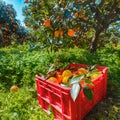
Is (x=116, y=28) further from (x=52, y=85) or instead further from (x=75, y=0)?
(x=52, y=85)

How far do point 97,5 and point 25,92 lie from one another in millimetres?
2055

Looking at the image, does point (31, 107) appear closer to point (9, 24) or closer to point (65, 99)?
point (65, 99)

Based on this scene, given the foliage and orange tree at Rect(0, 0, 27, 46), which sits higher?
orange tree at Rect(0, 0, 27, 46)

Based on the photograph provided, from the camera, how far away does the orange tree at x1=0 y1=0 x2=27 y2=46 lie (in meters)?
10.8

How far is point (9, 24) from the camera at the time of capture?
11.0 metres

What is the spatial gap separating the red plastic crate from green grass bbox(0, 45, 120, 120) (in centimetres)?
9

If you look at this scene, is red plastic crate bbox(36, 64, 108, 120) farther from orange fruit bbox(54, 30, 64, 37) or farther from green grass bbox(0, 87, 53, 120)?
orange fruit bbox(54, 30, 64, 37)

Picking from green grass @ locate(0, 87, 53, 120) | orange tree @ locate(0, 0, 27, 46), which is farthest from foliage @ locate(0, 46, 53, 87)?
orange tree @ locate(0, 0, 27, 46)

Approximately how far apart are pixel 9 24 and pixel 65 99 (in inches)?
396

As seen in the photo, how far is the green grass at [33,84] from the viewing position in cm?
208

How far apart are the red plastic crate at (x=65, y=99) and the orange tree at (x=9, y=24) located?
8702 millimetres

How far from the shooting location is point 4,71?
3.17 m

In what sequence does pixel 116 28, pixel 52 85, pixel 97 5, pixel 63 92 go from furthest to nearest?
pixel 116 28 → pixel 97 5 → pixel 52 85 → pixel 63 92

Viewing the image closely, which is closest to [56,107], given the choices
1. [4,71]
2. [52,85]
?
[52,85]
